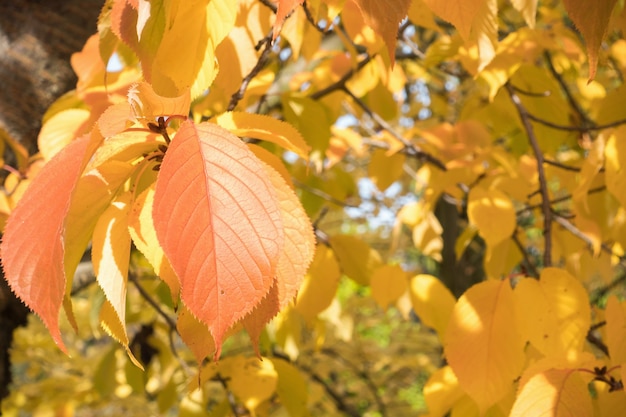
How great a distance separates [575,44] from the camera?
1225 millimetres

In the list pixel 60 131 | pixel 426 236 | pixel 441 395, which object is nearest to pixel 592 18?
pixel 441 395

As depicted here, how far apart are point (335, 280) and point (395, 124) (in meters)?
1.77

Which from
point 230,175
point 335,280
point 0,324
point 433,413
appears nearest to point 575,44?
point 335,280

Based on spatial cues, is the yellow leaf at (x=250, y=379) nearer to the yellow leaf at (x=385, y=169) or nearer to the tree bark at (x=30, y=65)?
the tree bark at (x=30, y=65)

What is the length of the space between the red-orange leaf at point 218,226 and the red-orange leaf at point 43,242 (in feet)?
0.22

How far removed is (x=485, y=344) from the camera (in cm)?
67

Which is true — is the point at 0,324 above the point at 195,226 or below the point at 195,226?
below

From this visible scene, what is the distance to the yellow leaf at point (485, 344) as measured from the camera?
25.6 inches

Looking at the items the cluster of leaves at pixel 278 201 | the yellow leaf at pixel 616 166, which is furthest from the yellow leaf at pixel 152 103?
the yellow leaf at pixel 616 166

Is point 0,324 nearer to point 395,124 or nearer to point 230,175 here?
point 230,175

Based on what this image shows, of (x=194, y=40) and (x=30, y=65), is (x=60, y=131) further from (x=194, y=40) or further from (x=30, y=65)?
(x=30, y=65)

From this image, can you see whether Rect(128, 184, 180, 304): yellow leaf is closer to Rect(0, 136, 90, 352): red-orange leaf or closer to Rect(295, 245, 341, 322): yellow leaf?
Rect(0, 136, 90, 352): red-orange leaf

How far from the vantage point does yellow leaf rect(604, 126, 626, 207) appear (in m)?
0.74

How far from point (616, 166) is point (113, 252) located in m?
0.61
